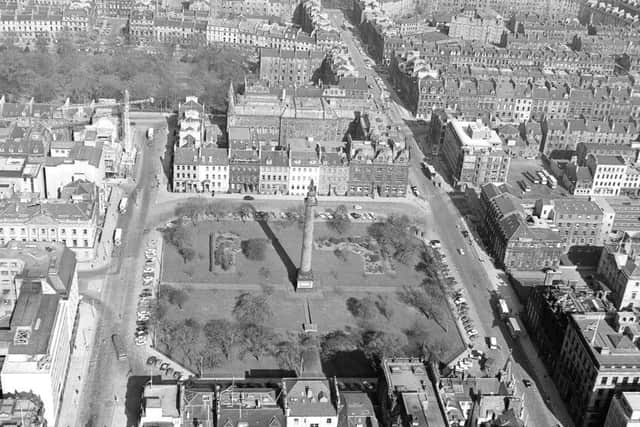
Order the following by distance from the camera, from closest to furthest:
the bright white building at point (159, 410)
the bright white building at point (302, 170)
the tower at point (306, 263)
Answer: the bright white building at point (159, 410) → the tower at point (306, 263) → the bright white building at point (302, 170)

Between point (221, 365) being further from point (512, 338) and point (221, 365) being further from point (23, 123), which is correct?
point (23, 123)

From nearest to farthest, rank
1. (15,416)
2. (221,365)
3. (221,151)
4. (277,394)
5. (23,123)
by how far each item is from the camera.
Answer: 1. (15,416)
2. (277,394)
3. (221,365)
4. (221,151)
5. (23,123)

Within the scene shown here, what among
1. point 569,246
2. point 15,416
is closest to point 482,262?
point 569,246

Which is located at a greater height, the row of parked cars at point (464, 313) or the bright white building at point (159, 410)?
the bright white building at point (159, 410)

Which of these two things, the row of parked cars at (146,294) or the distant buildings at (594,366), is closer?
the distant buildings at (594,366)

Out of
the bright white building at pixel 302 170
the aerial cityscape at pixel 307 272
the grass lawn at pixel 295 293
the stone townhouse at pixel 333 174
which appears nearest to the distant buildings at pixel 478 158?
the aerial cityscape at pixel 307 272

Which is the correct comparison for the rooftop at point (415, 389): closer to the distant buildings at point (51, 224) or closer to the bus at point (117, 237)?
the bus at point (117, 237)

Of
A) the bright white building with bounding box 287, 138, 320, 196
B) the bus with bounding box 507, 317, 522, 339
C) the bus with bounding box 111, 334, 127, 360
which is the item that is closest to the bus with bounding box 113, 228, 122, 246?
the bus with bounding box 111, 334, 127, 360

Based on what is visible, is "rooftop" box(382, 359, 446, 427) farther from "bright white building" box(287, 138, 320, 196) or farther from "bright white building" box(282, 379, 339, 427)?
"bright white building" box(287, 138, 320, 196)
